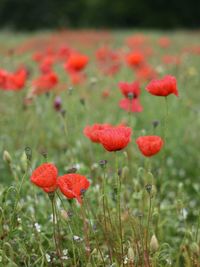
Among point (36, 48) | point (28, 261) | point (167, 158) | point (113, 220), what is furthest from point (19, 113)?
point (36, 48)

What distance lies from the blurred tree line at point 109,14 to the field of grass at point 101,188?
19.5 meters

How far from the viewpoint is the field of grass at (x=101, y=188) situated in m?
2.12

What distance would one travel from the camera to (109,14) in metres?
26.3

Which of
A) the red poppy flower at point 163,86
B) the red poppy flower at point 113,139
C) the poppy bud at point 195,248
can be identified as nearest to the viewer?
the red poppy flower at point 113,139

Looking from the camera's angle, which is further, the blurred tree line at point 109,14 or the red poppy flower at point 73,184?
the blurred tree line at point 109,14

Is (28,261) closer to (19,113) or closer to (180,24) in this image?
(19,113)

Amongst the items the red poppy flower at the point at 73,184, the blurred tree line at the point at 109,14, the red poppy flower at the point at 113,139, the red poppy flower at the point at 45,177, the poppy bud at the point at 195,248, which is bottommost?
the poppy bud at the point at 195,248


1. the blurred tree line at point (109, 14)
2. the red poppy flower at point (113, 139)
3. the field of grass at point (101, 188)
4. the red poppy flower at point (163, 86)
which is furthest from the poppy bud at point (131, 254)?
the blurred tree line at point (109, 14)

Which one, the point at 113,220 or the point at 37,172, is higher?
the point at 37,172

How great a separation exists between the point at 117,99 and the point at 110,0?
21.9 meters

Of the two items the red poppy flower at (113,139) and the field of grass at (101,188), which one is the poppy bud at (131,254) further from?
the red poppy flower at (113,139)

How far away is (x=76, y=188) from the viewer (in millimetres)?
1900

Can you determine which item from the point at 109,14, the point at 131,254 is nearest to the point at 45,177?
the point at 131,254

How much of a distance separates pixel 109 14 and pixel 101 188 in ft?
79.6
